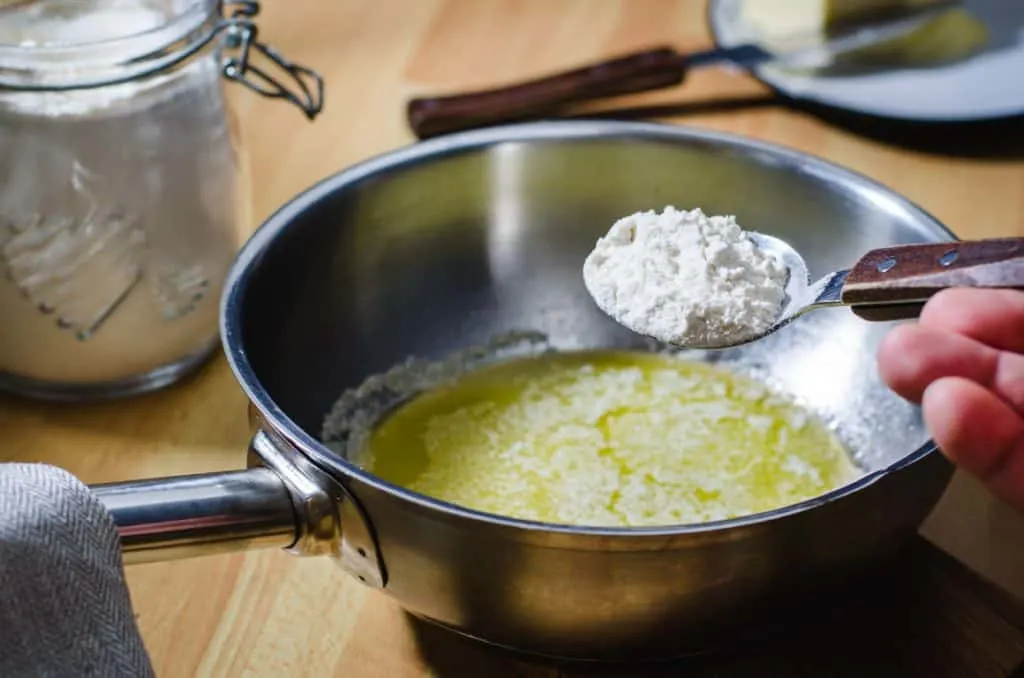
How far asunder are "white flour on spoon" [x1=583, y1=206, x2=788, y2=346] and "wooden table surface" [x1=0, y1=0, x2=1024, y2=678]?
0.16 meters

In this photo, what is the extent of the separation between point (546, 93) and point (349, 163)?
16cm

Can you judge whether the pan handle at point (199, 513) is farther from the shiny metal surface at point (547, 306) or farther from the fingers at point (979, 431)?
the fingers at point (979, 431)

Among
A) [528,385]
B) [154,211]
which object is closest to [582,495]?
[528,385]

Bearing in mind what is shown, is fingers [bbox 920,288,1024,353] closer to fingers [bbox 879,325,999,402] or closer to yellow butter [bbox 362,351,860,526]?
fingers [bbox 879,325,999,402]

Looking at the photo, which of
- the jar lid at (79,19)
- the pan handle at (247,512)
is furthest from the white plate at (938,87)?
the pan handle at (247,512)

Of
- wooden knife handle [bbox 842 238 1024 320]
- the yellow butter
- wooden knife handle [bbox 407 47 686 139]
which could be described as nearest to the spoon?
wooden knife handle [bbox 842 238 1024 320]

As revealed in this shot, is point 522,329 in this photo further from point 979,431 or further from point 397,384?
point 979,431

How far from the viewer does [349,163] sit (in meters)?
0.87

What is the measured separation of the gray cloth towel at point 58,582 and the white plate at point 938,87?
67cm

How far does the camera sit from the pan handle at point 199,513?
1.41ft

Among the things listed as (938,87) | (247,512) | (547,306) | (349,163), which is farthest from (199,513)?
(938,87)

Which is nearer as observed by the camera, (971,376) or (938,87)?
(971,376)

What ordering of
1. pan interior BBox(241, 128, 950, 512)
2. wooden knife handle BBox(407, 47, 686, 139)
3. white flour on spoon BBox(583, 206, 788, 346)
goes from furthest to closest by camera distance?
wooden knife handle BBox(407, 47, 686, 139)
pan interior BBox(241, 128, 950, 512)
white flour on spoon BBox(583, 206, 788, 346)

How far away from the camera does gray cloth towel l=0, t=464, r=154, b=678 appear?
39 cm
